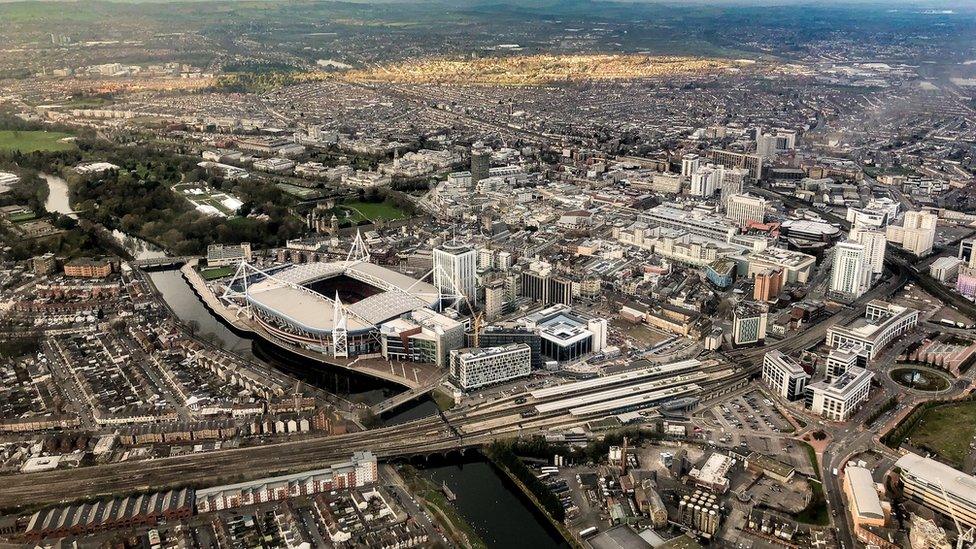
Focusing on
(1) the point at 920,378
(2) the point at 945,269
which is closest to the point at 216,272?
(1) the point at 920,378

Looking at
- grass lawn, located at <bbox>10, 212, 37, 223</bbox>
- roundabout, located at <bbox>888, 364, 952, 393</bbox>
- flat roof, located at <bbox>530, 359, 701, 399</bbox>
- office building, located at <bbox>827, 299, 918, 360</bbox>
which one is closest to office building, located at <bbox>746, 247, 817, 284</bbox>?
office building, located at <bbox>827, 299, 918, 360</bbox>

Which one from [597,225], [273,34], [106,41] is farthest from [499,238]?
[273,34]

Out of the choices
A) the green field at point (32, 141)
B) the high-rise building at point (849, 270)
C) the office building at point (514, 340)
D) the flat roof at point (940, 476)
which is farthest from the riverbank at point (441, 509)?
the green field at point (32, 141)

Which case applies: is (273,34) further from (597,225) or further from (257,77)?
(597,225)

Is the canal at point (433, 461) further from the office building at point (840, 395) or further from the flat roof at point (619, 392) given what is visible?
the office building at point (840, 395)

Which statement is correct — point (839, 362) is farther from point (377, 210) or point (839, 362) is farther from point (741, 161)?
point (741, 161)
